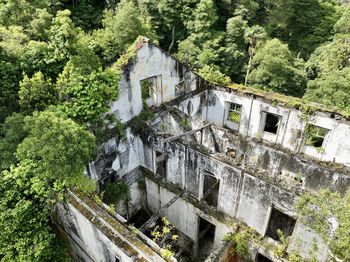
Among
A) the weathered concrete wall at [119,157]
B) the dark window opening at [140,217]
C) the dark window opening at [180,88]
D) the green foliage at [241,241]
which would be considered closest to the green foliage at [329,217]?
the green foliage at [241,241]

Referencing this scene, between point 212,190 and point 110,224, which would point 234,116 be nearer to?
point 212,190

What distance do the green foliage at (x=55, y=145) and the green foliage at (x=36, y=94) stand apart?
171cm

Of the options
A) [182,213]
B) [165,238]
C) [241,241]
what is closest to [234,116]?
[182,213]

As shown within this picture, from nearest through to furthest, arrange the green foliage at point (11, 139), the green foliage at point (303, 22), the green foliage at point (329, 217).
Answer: the green foliage at point (329, 217) < the green foliage at point (11, 139) < the green foliage at point (303, 22)

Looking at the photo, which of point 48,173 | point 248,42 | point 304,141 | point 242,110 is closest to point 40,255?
point 48,173

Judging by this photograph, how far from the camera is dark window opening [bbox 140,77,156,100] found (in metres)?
14.1

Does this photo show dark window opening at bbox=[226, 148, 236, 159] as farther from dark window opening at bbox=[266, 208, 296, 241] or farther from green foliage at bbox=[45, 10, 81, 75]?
green foliage at bbox=[45, 10, 81, 75]

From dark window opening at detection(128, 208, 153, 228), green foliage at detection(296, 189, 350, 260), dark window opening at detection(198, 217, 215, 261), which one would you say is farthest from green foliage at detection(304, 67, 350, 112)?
dark window opening at detection(128, 208, 153, 228)

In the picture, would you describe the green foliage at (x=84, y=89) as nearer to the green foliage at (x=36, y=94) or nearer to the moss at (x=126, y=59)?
the green foliage at (x=36, y=94)

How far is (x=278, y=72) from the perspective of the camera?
831 inches

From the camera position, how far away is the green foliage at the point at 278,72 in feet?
68.2

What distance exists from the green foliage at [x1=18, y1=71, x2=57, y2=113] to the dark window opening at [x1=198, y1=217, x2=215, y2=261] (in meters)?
8.58

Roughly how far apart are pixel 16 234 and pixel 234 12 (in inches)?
1110

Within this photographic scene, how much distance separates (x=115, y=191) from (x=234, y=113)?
31.4 ft
